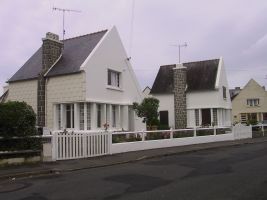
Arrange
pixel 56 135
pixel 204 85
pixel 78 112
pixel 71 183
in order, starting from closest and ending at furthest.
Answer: pixel 71 183 < pixel 56 135 < pixel 78 112 < pixel 204 85

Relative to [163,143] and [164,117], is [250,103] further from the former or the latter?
[163,143]

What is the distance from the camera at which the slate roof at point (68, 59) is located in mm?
23812

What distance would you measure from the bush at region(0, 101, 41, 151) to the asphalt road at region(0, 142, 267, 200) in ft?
8.77

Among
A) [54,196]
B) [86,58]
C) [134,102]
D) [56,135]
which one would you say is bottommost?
[54,196]

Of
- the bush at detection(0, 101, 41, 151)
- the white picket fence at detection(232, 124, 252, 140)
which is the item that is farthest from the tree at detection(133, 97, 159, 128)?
the bush at detection(0, 101, 41, 151)

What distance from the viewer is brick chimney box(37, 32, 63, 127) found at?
24500mm

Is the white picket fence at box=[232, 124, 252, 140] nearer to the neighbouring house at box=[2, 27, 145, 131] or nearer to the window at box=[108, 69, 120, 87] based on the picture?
the neighbouring house at box=[2, 27, 145, 131]

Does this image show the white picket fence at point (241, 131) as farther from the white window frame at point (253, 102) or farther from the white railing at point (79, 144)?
the white window frame at point (253, 102)

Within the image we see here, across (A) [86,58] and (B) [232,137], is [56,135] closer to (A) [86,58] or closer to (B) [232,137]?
(A) [86,58]

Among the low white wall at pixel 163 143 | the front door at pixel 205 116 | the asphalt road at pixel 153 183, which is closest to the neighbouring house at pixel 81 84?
the low white wall at pixel 163 143

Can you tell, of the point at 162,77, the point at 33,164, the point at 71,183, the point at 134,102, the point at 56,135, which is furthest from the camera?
the point at 162,77

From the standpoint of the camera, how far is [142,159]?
17125mm

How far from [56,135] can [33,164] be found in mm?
1595

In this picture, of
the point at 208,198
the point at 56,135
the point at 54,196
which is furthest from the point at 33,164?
the point at 208,198
